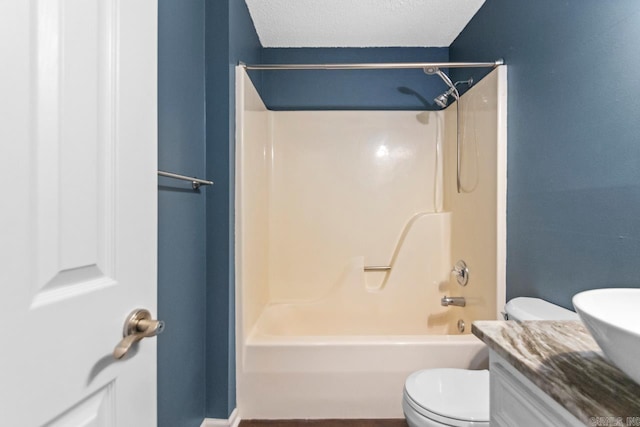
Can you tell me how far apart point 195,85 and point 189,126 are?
213 mm

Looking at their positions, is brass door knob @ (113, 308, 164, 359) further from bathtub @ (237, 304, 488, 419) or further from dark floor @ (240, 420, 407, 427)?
dark floor @ (240, 420, 407, 427)

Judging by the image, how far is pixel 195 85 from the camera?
4.97ft

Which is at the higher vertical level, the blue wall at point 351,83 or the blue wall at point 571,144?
the blue wall at point 351,83

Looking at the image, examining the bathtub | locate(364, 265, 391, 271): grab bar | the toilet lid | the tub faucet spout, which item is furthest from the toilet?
locate(364, 265, 391, 271): grab bar

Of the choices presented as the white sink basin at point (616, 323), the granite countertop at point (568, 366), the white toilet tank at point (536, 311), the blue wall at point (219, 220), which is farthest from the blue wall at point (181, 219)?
the white toilet tank at point (536, 311)

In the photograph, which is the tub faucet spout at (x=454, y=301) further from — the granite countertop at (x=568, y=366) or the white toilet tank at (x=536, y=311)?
the granite countertop at (x=568, y=366)

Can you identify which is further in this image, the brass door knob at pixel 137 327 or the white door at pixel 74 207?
the brass door knob at pixel 137 327

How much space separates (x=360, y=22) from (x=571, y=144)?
156 cm

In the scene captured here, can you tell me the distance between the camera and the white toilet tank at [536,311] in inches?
49.9

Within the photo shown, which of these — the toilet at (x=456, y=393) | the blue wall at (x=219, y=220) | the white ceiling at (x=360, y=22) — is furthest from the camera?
the white ceiling at (x=360, y=22)

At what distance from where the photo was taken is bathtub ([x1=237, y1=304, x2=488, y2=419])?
1769 mm

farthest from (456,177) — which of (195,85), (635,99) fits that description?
(195,85)

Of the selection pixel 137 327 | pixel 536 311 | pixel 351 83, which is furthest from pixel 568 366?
pixel 351 83

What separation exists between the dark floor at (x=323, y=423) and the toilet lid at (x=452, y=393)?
52cm
